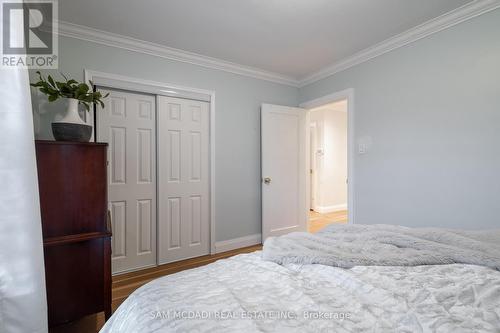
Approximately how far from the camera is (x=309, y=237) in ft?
4.18

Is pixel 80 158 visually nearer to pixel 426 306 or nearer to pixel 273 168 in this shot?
pixel 426 306

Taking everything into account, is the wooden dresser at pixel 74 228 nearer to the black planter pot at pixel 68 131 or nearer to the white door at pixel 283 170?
the black planter pot at pixel 68 131

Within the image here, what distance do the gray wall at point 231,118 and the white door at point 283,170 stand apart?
0.45ft

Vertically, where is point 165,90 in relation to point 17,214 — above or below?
above

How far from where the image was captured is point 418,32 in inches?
91.4

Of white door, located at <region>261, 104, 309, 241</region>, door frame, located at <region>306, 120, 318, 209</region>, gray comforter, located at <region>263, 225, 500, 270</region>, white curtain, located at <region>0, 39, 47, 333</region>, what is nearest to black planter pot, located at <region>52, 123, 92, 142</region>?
white curtain, located at <region>0, 39, 47, 333</region>

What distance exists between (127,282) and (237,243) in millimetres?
1378

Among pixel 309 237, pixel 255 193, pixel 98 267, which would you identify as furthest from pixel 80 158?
pixel 255 193

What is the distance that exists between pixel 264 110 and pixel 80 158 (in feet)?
7.69

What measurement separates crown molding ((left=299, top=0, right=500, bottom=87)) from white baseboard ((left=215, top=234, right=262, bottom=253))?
251 centimetres

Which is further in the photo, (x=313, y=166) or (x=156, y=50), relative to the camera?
(x=313, y=166)

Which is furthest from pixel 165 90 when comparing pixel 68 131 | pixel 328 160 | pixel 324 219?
pixel 328 160

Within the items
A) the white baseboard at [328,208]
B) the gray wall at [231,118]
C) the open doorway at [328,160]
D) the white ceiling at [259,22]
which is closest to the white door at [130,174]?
the gray wall at [231,118]

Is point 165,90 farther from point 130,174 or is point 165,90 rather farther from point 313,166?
point 313,166
